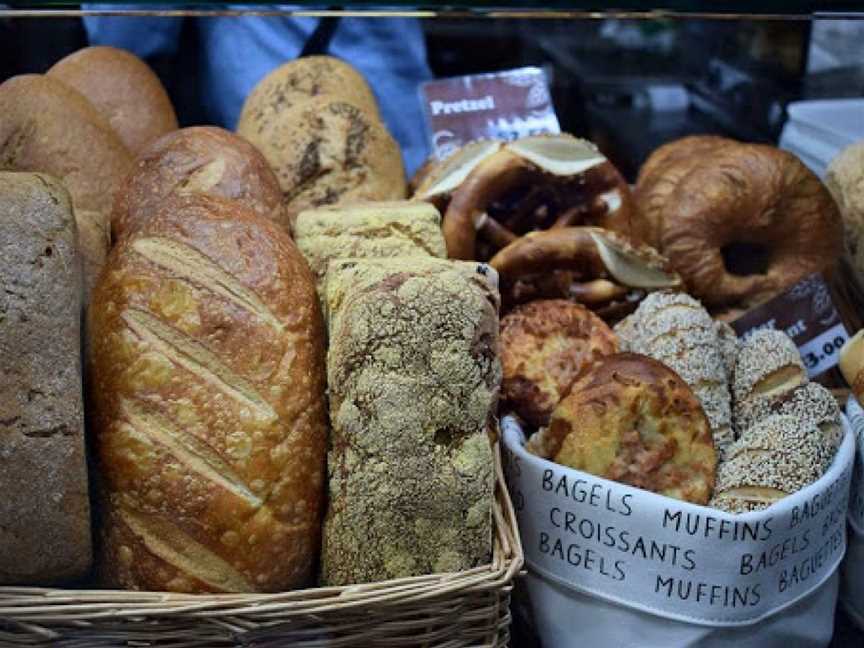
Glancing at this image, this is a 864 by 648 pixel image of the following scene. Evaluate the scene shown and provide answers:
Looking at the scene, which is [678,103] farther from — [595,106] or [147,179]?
[147,179]

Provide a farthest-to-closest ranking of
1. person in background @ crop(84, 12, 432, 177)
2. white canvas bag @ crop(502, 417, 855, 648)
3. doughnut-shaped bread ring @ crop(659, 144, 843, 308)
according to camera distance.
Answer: person in background @ crop(84, 12, 432, 177), doughnut-shaped bread ring @ crop(659, 144, 843, 308), white canvas bag @ crop(502, 417, 855, 648)

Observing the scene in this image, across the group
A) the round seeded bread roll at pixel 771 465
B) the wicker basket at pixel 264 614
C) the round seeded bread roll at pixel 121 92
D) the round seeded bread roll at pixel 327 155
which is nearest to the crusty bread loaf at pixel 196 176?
the round seeded bread roll at pixel 327 155

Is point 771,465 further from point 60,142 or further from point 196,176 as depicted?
point 60,142

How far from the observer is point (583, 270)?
1.68m

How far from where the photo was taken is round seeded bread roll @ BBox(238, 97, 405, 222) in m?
1.72

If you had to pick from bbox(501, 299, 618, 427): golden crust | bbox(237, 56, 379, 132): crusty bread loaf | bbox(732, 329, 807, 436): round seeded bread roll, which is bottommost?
bbox(732, 329, 807, 436): round seeded bread roll

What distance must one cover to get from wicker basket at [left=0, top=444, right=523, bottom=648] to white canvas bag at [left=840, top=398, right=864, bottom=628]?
555mm

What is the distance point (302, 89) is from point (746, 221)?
88 cm

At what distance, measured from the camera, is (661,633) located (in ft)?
4.07

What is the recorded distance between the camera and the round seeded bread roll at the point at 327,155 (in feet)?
5.64

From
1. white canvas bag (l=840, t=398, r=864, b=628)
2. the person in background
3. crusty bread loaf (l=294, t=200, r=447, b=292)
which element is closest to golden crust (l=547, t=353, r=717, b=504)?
white canvas bag (l=840, t=398, r=864, b=628)

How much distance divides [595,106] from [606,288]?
85 cm

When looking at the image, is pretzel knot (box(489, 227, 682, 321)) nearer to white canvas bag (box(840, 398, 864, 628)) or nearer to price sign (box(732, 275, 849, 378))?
price sign (box(732, 275, 849, 378))

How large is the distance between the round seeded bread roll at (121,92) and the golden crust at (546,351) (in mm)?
765
